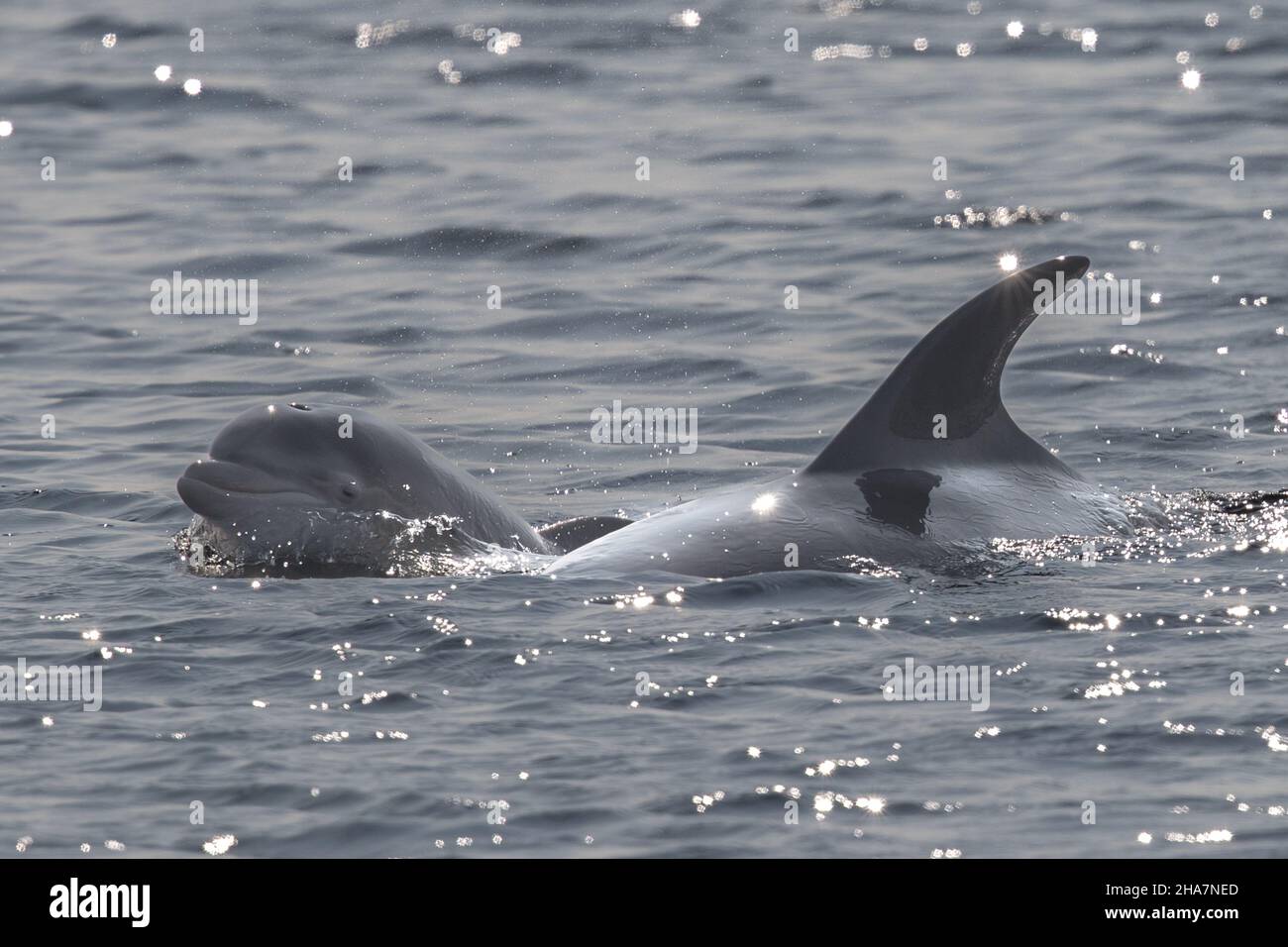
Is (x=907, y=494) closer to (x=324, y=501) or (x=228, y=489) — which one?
(x=324, y=501)

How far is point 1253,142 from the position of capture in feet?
95.1

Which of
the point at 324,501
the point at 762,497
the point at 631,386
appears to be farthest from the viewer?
the point at 631,386

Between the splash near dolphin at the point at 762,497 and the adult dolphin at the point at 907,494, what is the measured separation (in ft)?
0.04

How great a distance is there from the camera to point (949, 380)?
41.5 ft

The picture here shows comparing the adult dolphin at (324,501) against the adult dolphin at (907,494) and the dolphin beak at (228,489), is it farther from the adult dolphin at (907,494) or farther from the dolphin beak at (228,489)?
the adult dolphin at (907,494)

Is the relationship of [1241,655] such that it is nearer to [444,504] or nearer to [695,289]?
[444,504]

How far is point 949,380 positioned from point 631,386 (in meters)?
7.54

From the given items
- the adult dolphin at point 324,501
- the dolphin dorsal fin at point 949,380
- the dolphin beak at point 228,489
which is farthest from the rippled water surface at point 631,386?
the dolphin dorsal fin at point 949,380

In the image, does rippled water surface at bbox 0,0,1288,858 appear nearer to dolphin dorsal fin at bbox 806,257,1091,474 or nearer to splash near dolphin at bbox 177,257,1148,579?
splash near dolphin at bbox 177,257,1148,579

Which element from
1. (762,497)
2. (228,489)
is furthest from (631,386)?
(228,489)

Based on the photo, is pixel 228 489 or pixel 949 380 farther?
pixel 228 489

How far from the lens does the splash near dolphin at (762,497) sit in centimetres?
1243
